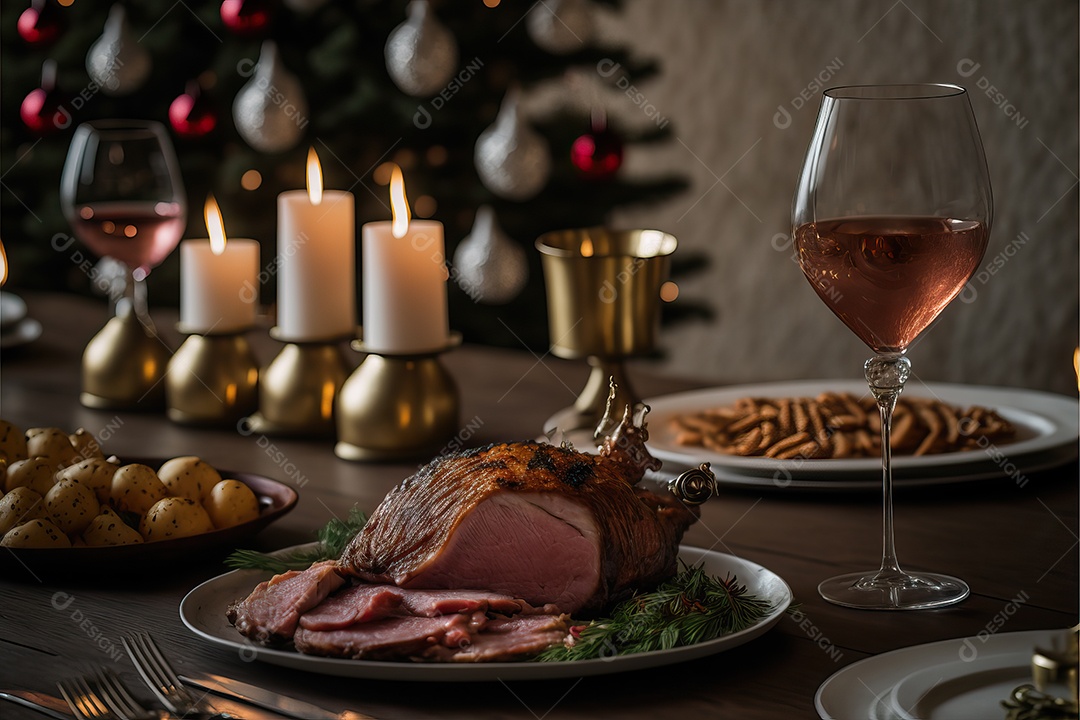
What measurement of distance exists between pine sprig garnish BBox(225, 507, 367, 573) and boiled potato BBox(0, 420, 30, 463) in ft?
0.86

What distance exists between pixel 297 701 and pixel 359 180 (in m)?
2.54

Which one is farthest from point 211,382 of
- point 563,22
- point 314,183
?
point 563,22

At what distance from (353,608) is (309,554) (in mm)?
184

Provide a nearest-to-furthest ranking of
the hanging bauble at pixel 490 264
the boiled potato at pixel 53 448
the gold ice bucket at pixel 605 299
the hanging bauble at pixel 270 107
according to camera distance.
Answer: the boiled potato at pixel 53 448 < the gold ice bucket at pixel 605 299 < the hanging bauble at pixel 270 107 < the hanging bauble at pixel 490 264

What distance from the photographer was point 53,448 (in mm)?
1118

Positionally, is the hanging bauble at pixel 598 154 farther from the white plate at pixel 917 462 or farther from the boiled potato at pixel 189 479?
the boiled potato at pixel 189 479

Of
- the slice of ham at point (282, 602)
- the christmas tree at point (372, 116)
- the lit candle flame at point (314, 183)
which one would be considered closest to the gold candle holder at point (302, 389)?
the lit candle flame at point (314, 183)

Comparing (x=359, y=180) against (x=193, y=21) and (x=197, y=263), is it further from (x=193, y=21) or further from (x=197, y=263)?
(x=197, y=263)

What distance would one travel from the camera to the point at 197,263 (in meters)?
1.56

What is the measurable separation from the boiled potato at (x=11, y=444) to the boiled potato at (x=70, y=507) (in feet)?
0.47

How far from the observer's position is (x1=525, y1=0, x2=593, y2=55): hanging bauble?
2303mm

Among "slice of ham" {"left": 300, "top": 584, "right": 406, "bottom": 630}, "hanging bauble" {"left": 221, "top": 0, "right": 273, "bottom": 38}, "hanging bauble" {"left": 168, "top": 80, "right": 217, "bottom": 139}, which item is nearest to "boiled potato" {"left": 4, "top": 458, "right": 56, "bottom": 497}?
"slice of ham" {"left": 300, "top": 584, "right": 406, "bottom": 630}

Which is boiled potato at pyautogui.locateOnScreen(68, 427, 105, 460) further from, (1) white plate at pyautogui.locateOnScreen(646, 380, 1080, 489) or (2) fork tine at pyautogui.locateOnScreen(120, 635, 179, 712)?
(1) white plate at pyautogui.locateOnScreen(646, 380, 1080, 489)

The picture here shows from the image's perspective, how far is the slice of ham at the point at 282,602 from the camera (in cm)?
79
